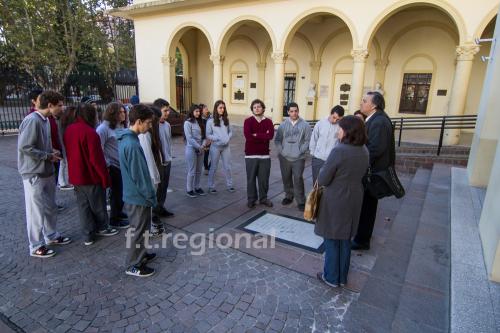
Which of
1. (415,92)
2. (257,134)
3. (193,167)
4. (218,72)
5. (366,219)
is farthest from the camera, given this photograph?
(218,72)

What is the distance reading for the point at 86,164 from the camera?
12.1 ft

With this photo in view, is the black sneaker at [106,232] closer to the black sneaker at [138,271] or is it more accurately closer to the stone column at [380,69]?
the black sneaker at [138,271]

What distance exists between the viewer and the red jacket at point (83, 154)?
3621mm

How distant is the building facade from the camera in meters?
9.87

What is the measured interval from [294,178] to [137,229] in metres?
2.87

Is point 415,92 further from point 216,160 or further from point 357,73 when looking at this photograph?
point 216,160

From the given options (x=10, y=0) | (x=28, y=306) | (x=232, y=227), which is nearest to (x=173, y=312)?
(x=28, y=306)

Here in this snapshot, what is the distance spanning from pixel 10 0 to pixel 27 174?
725 inches

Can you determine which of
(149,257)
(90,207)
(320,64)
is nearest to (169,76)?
(320,64)

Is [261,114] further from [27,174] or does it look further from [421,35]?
[421,35]

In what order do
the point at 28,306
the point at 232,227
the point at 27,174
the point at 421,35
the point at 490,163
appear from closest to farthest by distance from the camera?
the point at 28,306 → the point at 27,174 → the point at 232,227 → the point at 490,163 → the point at 421,35

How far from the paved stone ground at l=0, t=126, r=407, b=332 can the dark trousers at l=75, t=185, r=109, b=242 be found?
8.5 inches

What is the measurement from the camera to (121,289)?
3.04 m

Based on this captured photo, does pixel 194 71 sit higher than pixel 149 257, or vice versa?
pixel 194 71
